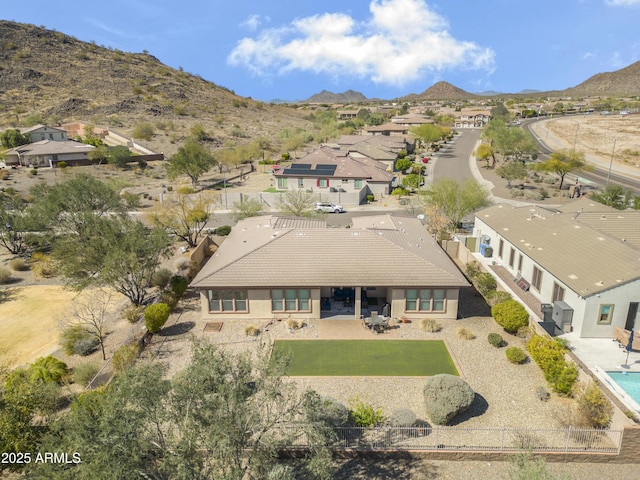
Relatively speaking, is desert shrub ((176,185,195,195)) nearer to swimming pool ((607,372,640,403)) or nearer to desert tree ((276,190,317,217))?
desert tree ((276,190,317,217))

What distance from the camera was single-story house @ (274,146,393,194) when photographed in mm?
→ 61188

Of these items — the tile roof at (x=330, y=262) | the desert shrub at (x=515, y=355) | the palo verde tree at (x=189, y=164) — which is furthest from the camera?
the palo verde tree at (x=189, y=164)

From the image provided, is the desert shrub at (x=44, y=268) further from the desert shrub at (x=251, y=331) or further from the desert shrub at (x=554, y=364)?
the desert shrub at (x=554, y=364)

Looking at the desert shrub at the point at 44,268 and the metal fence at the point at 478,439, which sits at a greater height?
the desert shrub at the point at 44,268

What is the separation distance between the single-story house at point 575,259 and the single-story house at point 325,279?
5567 millimetres

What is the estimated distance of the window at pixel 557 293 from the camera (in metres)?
25.5

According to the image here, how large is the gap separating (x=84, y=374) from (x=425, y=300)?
65.5 feet

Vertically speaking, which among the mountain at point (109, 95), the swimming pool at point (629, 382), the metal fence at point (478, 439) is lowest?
the metal fence at point (478, 439)

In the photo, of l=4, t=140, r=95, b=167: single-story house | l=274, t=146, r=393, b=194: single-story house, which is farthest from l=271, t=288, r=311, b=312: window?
l=4, t=140, r=95, b=167: single-story house

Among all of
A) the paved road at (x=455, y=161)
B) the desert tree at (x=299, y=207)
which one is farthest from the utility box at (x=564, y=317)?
the paved road at (x=455, y=161)

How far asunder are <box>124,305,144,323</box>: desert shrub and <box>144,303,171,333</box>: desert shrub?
236 centimetres

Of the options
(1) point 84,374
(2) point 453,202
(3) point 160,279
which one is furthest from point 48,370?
(2) point 453,202

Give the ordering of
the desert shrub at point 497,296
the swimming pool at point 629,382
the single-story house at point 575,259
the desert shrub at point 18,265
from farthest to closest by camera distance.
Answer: the desert shrub at point 18,265
the desert shrub at point 497,296
the single-story house at point 575,259
the swimming pool at point 629,382

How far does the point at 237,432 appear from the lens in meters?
11.9
